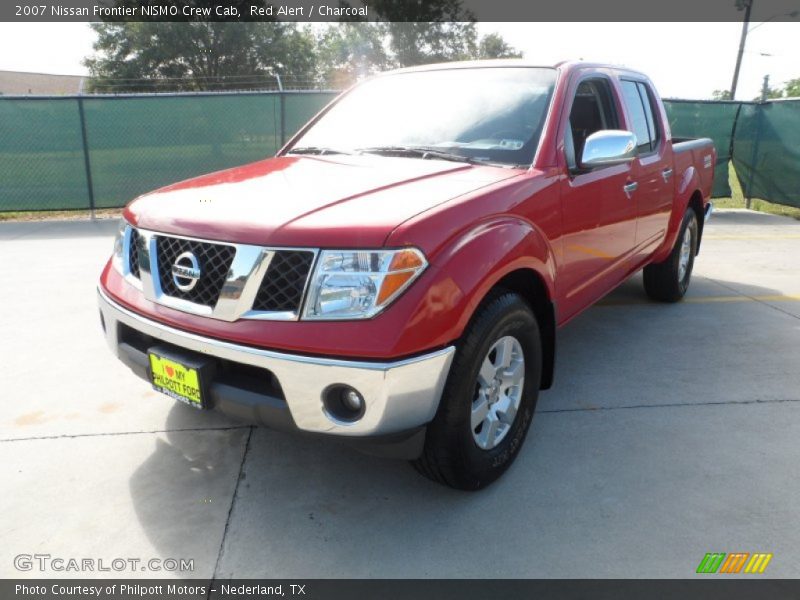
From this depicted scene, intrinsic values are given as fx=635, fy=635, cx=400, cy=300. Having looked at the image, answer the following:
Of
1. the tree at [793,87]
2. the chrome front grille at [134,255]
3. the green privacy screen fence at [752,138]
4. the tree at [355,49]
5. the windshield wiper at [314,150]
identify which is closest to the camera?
the chrome front grille at [134,255]

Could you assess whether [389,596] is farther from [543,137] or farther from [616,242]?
[616,242]

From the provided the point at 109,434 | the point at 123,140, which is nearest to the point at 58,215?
the point at 123,140

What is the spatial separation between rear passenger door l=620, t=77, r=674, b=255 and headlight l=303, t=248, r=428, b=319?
2365mm

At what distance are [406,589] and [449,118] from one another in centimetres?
225

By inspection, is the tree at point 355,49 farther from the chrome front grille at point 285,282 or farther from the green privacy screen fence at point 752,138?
the chrome front grille at point 285,282

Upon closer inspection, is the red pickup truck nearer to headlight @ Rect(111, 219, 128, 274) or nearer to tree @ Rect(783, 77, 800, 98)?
headlight @ Rect(111, 219, 128, 274)

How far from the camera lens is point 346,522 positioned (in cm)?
251

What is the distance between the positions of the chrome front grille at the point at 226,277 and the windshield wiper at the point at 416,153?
3.85 feet

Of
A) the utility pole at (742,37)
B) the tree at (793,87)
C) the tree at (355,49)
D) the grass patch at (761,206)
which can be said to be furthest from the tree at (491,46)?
the grass patch at (761,206)

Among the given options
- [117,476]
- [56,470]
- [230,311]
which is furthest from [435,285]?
[56,470]

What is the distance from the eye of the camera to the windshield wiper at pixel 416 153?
3.04m

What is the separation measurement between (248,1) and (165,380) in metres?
42.4

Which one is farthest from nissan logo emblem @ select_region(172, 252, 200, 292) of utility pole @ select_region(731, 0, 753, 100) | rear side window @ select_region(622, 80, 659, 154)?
utility pole @ select_region(731, 0, 753, 100)

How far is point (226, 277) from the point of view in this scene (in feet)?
7.36
